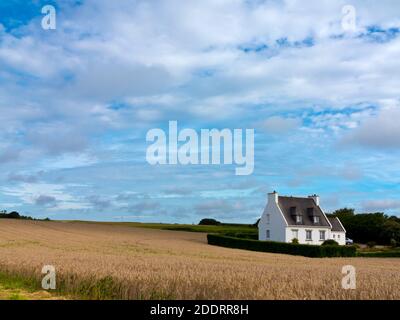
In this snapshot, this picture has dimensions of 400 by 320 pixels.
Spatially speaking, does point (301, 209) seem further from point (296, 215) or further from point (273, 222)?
point (273, 222)

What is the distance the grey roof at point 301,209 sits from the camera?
262 feet

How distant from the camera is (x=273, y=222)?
262ft

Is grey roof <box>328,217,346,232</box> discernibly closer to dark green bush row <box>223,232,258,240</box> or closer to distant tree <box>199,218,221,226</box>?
dark green bush row <box>223,232,258,240</box>

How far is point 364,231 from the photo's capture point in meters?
106

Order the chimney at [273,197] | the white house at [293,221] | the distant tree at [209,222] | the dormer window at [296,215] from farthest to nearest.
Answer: the distant tree at [209,222]
the chimney at [273,197]
the dormer window at [296,215]
the white house at [293,221]

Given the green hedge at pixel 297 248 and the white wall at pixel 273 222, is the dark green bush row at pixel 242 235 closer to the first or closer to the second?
the white wall at pixel 273 222

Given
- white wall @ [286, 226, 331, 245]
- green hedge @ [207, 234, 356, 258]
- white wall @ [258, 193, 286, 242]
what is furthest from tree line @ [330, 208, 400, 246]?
green hedge @ [207, 234, 356, 258]

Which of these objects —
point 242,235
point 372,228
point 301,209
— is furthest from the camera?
point 372,228

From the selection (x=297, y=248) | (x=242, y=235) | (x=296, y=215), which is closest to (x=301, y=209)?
(x=296, y=215)

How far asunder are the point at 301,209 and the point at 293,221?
3.50 meters

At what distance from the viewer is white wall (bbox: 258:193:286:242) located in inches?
3074

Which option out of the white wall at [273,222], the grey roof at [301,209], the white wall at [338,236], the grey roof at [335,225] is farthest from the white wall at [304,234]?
the grey roof at [335,225]

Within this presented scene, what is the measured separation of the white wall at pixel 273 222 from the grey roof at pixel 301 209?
0.91 m
